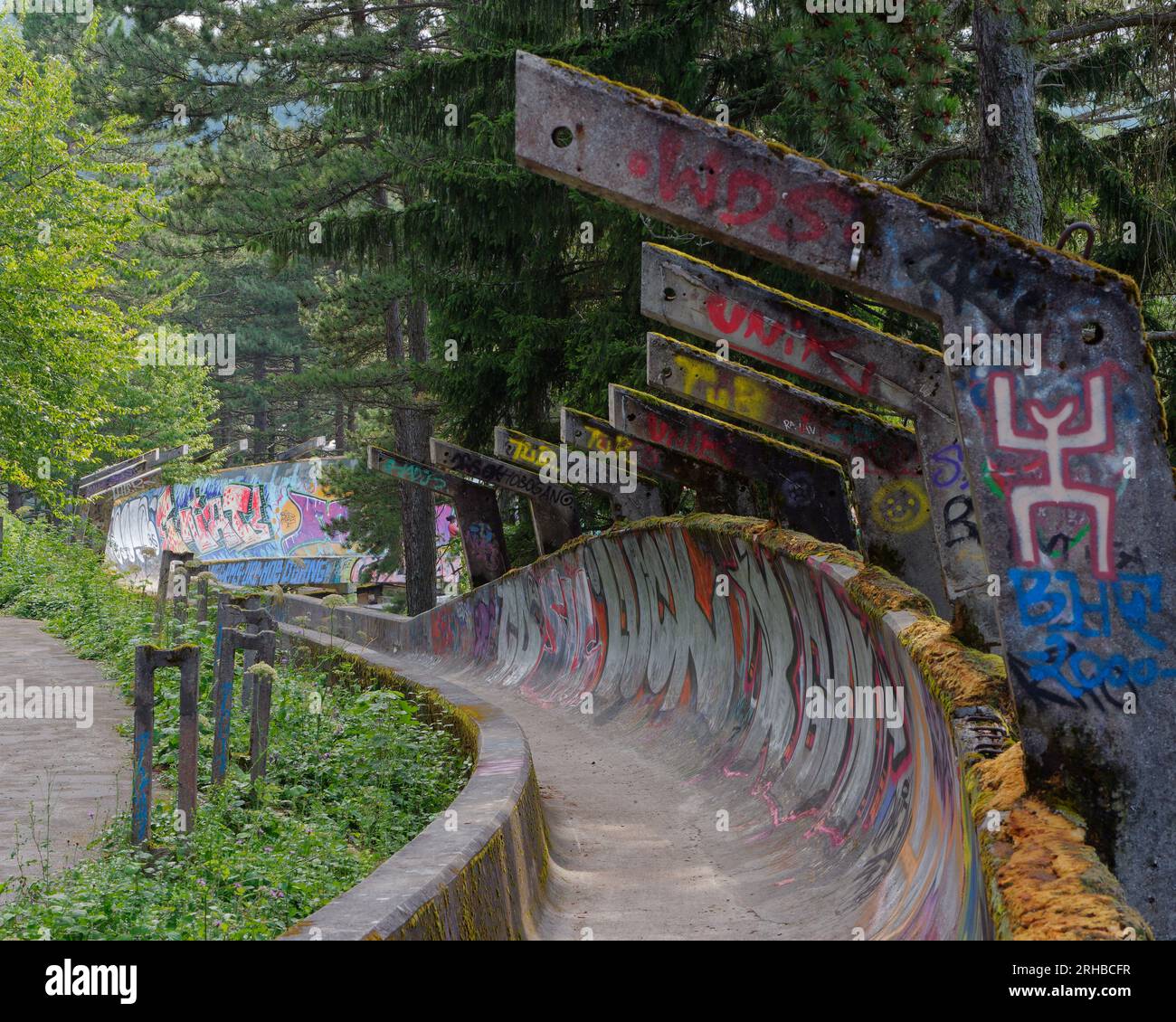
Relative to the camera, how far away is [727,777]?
31.7 ft

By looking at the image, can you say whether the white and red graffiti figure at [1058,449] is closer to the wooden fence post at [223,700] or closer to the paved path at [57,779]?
the paved path at [57,779]

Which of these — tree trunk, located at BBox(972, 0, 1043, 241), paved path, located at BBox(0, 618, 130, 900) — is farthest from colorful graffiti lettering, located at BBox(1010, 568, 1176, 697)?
tree trunk, located at BBox(972, 0, 1043, 241)

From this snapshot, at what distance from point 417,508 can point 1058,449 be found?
23653 millimetres

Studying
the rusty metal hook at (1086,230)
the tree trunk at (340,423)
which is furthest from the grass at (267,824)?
the tree trunk at (340,423)

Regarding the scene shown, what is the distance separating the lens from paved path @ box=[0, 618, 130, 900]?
7062 mm

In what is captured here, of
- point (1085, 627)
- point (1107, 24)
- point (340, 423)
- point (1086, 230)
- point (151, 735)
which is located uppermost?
point (1107, 24)

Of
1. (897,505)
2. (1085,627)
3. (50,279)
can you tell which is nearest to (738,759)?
(897,505)

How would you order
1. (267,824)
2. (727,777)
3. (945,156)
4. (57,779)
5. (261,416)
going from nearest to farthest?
(267,824) < (57,779) < (727,777) < (945,156) < (261,416)

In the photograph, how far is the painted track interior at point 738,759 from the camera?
5.70 m

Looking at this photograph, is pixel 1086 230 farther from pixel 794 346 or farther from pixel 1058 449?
pixel 794 346

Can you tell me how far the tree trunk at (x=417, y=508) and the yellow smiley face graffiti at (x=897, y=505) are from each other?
17539mm

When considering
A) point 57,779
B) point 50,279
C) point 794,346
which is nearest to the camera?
point 794,346
